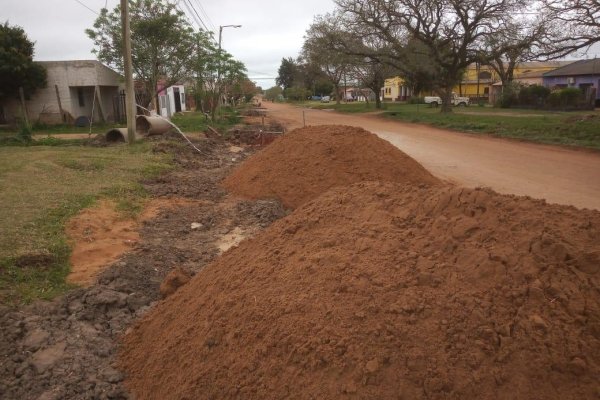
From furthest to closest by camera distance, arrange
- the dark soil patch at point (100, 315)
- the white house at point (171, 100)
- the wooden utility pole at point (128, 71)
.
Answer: the white house at point (171, 100)
the wooden utility pole at point (128, 71)
the dark soil patch at point (100, 315)

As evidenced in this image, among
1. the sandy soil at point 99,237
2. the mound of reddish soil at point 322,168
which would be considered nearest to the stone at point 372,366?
the sandy soil at point 99,237

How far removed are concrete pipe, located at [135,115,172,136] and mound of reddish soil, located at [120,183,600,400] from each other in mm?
14734

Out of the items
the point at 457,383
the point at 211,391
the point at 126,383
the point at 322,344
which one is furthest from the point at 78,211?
the point at 457,383

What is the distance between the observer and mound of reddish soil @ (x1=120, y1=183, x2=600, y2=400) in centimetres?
232

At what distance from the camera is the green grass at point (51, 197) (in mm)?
4828

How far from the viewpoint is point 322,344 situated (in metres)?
2.60

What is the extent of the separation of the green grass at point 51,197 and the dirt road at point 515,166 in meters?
6.95

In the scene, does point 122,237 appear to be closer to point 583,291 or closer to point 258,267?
point 258,267

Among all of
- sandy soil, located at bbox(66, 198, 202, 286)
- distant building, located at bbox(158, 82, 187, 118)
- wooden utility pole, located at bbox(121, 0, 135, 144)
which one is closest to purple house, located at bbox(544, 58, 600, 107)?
distant building, located at bbox(158, 82, 187, 118)

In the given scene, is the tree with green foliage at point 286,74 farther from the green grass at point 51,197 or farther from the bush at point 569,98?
the green grass at point 51,197

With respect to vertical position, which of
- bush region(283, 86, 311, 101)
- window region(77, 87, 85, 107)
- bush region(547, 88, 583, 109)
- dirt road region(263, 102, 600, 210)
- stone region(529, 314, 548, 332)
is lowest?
dirt road region(263, 102, 600, 210)

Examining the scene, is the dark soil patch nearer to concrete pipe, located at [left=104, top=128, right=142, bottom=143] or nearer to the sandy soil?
the sandy soil

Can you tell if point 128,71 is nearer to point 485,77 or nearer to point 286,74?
point 485,77

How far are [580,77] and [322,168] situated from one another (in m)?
38.1
